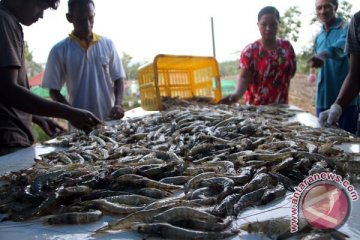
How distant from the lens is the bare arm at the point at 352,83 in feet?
12.7

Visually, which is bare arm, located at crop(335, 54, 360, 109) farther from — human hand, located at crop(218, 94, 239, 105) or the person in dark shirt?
the person in dark shirt

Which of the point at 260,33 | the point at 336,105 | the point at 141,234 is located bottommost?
the point at 141,234

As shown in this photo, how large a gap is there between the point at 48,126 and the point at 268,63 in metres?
3.58

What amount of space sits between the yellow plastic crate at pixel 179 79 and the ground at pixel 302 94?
769 centimetres

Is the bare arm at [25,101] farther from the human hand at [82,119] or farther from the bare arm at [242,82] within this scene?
the bare arm at [242,82]

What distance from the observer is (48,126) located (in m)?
5.16

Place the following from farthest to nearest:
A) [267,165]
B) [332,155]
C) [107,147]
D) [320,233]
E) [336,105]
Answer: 1. [336,105]
2. [107,147]
3. [332,155]
4. [267,165]
5. [320,233]

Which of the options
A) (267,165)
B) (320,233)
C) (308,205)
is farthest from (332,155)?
(320,233)

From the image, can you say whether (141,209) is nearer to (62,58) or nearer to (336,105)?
(336,105)

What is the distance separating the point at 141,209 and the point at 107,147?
1.76 m

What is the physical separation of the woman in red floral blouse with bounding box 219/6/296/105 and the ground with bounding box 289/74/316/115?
8.49 m

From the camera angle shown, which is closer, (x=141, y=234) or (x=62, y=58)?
(x=141, y=234)

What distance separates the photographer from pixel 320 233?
158 centimetres

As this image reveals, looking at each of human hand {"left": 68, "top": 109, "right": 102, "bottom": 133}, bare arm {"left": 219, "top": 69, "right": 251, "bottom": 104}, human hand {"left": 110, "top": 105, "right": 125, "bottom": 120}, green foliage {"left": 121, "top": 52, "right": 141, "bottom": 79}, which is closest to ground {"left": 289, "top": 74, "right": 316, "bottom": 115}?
bare arm {"left": 219, "top": 69, "right": 251, "bottom": 104}
